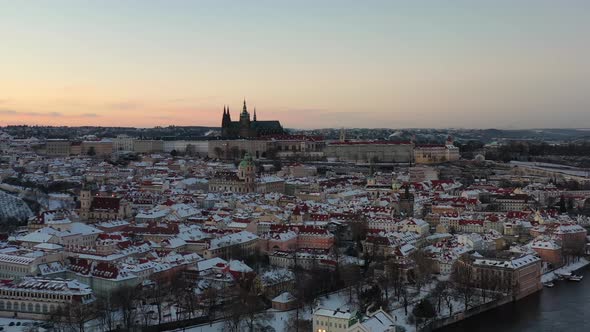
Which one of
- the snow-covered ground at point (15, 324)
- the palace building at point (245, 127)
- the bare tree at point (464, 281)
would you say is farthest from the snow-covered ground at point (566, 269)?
the palace building at point (245, 127)

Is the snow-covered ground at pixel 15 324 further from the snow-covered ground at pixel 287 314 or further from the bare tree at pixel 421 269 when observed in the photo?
the bare tree at pixel 421 269

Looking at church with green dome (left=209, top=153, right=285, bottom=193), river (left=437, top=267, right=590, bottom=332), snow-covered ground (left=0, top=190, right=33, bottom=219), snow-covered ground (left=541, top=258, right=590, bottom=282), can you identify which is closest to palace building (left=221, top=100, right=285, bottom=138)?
church with green dome (left=209, top=153, right=285, bottom=193)

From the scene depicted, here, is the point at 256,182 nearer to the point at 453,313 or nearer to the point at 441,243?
the point at 441,243

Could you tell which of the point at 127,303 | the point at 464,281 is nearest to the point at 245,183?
the point at 464,281

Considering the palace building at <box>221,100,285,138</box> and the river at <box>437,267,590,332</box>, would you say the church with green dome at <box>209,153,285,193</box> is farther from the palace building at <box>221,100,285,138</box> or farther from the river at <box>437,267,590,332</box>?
the palace building at <box>221,100,285,138</box>

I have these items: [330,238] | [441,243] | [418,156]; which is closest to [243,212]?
[330,238]

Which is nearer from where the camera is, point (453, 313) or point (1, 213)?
point (453, 313)
